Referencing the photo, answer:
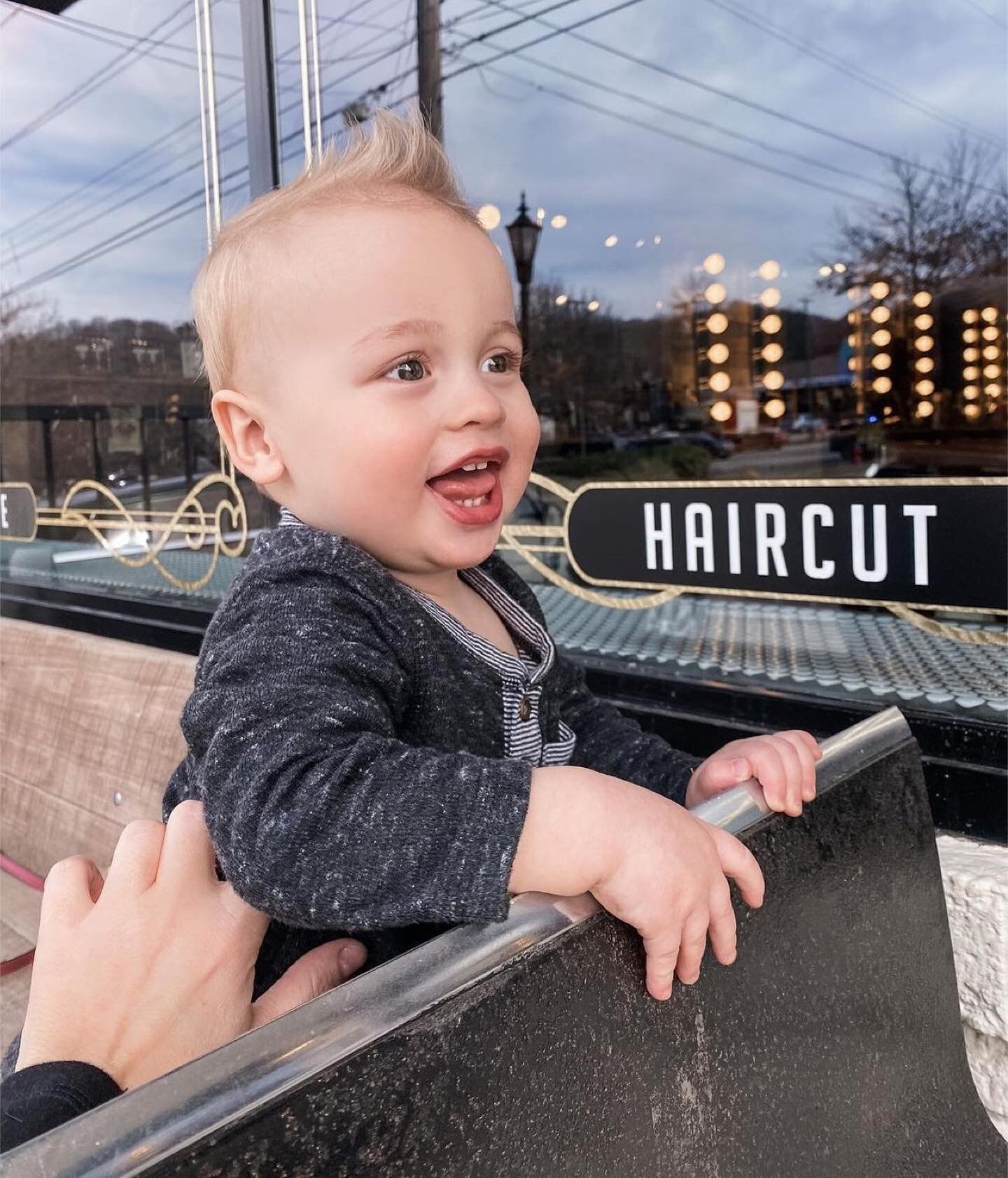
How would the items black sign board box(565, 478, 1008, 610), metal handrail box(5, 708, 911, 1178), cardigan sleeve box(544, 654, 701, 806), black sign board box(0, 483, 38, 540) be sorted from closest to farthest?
metal handrail box(5, 708, 911, 1178)
cardigan sleeve box(544, 654, 701, 806)
black sign board box(565, 478, 1008, 610)
black sign board box(0, 483, 38, 540)

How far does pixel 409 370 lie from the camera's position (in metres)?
0.78

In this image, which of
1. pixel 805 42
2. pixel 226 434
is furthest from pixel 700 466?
pixel 226 434

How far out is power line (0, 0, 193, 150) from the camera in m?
2.60

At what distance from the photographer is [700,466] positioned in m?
2.01

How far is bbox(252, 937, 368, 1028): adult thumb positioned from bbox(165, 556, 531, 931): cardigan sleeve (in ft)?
0.31

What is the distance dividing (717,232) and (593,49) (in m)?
0.66

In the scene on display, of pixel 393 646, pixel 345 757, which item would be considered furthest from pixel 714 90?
pixel 345 757

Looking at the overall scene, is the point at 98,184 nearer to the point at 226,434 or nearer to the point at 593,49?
the point at 593,49

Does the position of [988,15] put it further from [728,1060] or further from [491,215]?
[728,1060]

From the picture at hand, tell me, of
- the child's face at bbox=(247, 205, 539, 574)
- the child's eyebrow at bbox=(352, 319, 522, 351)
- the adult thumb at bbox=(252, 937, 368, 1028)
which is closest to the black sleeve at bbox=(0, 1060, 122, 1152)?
the adult thumb at bbox=(252, 937, 368, 1028)

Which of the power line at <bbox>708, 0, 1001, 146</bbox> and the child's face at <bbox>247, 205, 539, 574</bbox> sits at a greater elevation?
the power line at <bbox>708, 0, 1001, 146</bbox>

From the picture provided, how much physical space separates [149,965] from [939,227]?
1.94m

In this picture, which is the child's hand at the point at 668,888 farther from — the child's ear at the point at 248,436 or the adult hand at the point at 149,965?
the child's ear at the point at 248,436

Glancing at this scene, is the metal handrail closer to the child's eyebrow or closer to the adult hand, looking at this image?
the adult hand
